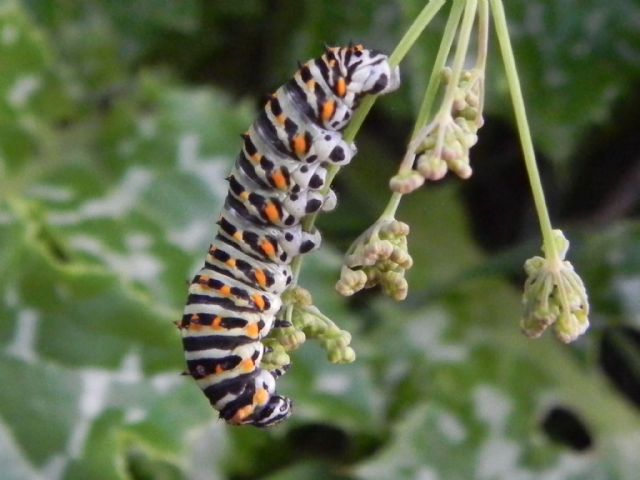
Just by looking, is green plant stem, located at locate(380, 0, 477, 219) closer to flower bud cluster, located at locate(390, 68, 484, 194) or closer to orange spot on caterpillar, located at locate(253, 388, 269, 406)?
flower bud cluster, located at locate(390, 68, 484, 194)

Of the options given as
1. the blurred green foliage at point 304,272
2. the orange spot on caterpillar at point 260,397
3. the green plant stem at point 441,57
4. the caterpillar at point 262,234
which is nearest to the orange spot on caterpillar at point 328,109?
the caterpillar at point 262,234

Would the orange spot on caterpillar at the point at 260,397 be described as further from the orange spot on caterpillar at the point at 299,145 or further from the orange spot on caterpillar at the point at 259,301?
the orange spot on caterpillar at the point at 299,145

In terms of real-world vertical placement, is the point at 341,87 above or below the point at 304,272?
below

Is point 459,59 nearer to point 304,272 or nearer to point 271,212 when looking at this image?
point 271,212

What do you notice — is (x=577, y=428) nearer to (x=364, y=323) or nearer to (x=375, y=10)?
(x=364, y=323)

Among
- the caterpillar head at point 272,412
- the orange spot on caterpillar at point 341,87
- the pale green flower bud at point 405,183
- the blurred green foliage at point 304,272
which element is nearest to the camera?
the pale green flower bud at point 405,183

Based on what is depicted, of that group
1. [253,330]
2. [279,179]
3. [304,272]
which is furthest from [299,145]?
[304,272]

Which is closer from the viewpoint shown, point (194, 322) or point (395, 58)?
point (395, 58)
